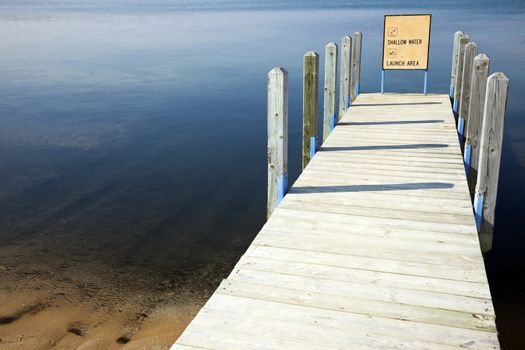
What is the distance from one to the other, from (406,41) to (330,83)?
4.48 meters

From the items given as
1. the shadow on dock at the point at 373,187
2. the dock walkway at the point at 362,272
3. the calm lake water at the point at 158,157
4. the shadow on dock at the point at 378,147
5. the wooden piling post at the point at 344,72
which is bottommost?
the calm lake water at the point at 158,157

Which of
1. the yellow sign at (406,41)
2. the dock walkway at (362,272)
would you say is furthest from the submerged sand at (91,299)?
the yellow sign at (406,41)

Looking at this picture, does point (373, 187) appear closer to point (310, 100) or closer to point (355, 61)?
point (310, 100)

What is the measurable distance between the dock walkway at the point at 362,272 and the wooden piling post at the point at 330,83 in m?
2.46

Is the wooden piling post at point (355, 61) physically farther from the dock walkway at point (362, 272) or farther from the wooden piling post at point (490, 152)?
the wooden piling post at point (490, 152)

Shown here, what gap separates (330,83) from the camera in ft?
32.6

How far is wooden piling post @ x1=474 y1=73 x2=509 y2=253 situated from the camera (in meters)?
5.63

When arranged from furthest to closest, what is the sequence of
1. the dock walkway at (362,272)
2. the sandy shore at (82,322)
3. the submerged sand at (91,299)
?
the submerged sand at (91,299), the sandy shore at (82,322), the dock walkway at (362,272)

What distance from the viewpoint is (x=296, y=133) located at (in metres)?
15.3

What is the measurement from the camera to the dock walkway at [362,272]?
3.76 meters

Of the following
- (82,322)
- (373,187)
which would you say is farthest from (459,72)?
(82,322)

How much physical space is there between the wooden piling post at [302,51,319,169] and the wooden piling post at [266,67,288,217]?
5.63 ft

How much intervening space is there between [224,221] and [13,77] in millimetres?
17899

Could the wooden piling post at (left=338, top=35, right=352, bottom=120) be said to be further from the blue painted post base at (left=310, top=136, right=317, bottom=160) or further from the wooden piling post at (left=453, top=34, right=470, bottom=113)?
the blue painted post base at (left=310, top=136, right=317, bottom=160)
